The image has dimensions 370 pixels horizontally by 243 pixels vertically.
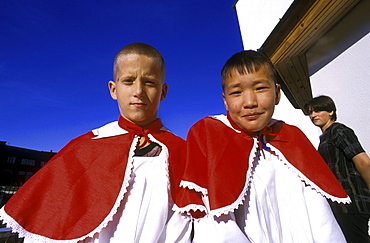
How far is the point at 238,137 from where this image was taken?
1238 mm

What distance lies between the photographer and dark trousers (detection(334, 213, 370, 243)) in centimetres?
198

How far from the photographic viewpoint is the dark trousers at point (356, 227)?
1976 mm

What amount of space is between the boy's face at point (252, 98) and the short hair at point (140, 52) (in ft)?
1.73

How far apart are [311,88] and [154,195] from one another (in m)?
3.50

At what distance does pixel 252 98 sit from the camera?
3.80 ft

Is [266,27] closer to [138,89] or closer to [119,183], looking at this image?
[138,89]

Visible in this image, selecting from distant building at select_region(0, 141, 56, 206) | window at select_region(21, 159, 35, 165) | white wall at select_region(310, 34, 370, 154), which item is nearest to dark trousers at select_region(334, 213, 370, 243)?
white wall at select_region(310, 34, 370, 154)

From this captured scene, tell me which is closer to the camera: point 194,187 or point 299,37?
point 194,187

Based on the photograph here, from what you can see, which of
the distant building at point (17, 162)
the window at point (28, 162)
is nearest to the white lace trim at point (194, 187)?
the distant building at point (17, 162)

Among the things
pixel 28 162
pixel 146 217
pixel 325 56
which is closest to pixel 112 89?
pixel 146 217

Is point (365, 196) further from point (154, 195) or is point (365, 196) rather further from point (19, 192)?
point (19, 192)

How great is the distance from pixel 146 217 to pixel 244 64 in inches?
39.3

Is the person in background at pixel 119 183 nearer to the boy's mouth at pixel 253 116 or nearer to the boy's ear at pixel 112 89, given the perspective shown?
the boy's ear at pixel 112 89

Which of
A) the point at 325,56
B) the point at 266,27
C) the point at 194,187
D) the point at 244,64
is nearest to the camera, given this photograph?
the point at 194,187
